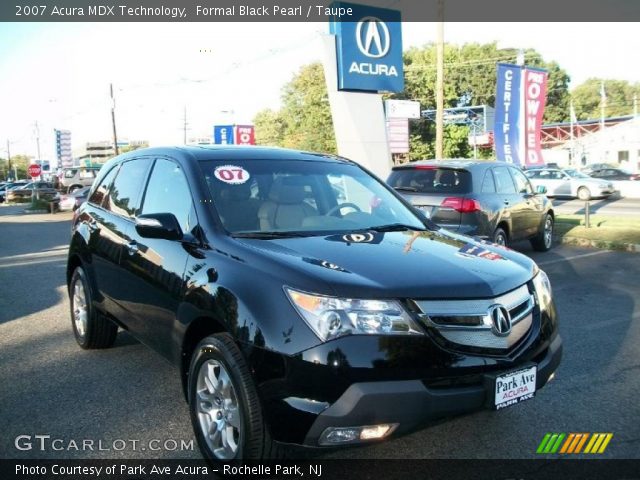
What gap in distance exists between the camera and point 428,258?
3244mm

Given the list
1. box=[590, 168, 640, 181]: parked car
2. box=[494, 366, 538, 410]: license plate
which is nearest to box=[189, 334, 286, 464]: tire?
box=[494, 366, 538, 410]: license plate

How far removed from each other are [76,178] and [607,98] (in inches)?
3372

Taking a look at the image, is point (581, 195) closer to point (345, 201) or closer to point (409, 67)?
point (345, 201)

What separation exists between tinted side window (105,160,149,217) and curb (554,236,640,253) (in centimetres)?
955

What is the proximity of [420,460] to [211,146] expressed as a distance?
2.56 meters

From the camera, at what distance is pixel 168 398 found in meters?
4.23

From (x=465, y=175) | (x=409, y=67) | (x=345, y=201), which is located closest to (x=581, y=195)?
(x=465, y=175)

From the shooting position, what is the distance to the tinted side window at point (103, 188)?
206 inches

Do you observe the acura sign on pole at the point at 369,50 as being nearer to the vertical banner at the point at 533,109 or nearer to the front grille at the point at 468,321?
the vertical banner at the point at 533,109

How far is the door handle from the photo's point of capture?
4.16m

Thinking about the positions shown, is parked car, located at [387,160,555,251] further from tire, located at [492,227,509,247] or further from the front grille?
the front grille

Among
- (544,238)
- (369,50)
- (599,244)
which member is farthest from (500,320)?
(369,50)

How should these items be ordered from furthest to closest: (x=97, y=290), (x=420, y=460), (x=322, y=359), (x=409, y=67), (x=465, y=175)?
1. (x=409, y=67)
2. (x=465, y=175)
3. (x=97, y=290)
4. (x=420, y=460)
5. (x=322, y=359)

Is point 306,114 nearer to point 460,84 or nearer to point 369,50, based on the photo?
point 460,84
